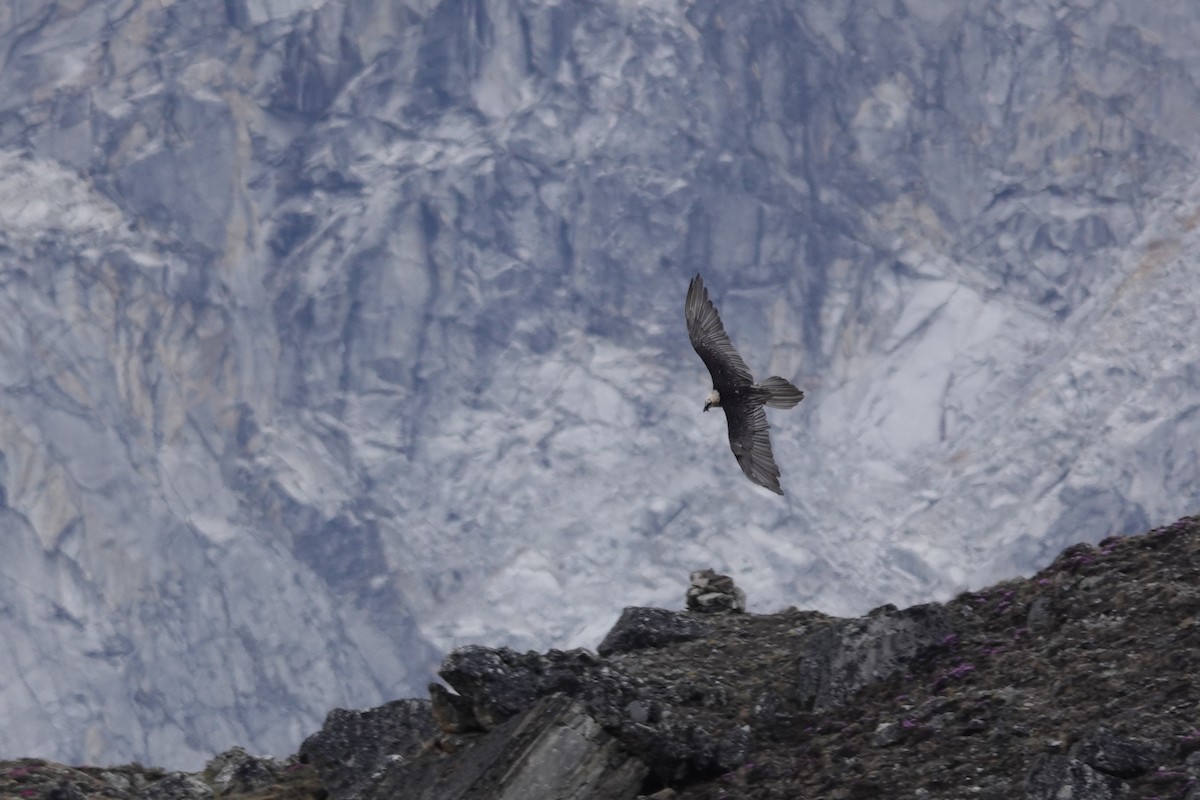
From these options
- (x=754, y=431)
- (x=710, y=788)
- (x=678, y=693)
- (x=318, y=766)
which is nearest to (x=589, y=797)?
(x=710, y=788)

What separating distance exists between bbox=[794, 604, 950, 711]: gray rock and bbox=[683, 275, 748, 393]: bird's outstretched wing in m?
6.45

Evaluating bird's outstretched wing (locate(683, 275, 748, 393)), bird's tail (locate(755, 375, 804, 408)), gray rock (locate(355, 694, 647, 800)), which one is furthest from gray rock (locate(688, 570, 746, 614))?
gray rock (locate(355, 694, 647, 800))

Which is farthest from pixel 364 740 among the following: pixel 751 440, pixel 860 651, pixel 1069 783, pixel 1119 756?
pixel 1119 756

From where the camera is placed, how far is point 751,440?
33.9m

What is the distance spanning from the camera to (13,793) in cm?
2862

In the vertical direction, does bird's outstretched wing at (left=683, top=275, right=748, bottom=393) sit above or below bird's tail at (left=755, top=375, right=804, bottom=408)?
above

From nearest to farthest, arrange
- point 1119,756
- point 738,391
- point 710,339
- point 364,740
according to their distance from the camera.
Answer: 1. point 1119,756
2. point 364,740
3. point 710,339
4. point 738,391

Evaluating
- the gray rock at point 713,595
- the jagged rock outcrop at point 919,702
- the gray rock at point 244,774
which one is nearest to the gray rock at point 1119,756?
the jagged rock outcrop at point 919,702

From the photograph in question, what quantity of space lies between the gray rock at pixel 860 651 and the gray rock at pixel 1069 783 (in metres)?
5.08

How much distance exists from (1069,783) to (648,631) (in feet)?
35.3

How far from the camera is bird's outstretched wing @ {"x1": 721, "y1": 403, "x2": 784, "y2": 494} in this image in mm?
33531

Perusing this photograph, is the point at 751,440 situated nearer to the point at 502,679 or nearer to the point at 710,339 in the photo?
the point at 710,339

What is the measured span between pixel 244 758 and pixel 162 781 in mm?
1678

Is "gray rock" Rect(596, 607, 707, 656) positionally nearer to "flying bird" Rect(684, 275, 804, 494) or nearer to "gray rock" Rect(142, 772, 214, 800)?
"flying bird" Rect(684, 275, 804, 494)
